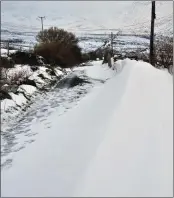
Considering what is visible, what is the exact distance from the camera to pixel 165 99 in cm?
1116

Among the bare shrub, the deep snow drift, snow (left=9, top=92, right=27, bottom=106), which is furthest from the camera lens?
the bare shrub

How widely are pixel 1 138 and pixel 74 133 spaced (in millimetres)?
1735

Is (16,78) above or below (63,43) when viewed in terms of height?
below

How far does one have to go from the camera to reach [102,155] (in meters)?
7.09

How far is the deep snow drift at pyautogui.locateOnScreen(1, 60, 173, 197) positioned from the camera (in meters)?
6.13

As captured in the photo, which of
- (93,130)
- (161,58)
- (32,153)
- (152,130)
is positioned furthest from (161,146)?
(161,58)

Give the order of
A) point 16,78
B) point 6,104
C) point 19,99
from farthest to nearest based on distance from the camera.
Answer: point 16,78
point 19,99
point 6,104

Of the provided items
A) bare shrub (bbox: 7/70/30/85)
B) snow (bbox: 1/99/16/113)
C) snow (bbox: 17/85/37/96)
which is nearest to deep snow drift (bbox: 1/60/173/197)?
snow (bbox: 1/99/16/113)

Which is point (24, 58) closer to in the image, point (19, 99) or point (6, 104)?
point (19, 99)

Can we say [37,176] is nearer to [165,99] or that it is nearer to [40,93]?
[165,99]

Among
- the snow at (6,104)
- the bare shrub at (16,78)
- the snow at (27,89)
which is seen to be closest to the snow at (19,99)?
the snow at (6,104)

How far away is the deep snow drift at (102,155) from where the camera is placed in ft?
20.1

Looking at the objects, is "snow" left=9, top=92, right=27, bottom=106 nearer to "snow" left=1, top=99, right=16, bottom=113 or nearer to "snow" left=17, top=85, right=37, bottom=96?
"snow" left=1, top=99, right=16, bottom=113

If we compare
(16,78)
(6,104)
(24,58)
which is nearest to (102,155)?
(6,104)
